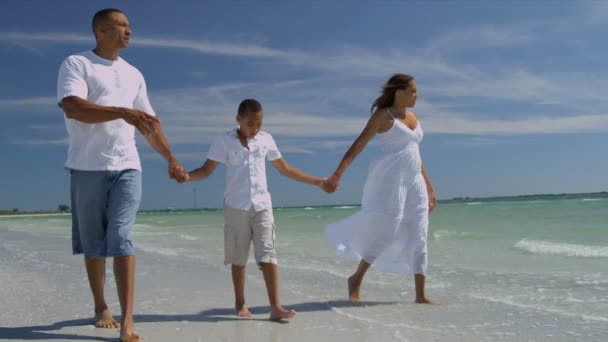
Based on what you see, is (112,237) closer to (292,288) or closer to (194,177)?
(194,177)

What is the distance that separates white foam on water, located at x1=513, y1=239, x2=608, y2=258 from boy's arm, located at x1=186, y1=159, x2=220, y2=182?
6238mm

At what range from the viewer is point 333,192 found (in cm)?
530

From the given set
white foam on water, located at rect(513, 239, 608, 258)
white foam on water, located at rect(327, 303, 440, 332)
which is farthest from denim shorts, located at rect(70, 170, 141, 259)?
white foam on water, located at rect(513, 239, 608, 258)

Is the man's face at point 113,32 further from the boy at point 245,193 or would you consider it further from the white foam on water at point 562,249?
the white foam on water at point 562,249

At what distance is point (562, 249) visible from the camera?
9820mm

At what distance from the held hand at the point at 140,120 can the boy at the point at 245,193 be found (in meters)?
0.85

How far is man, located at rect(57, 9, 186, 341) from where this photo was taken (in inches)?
143

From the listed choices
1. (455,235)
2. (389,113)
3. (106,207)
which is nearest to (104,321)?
(106,207)

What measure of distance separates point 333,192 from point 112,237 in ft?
7.10

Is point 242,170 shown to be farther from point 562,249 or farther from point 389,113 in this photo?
point 562,249

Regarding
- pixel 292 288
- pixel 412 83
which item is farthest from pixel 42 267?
pixel 412 83

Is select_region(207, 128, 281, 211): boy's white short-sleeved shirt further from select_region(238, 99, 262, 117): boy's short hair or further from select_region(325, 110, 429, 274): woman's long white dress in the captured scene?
select_region(325, 110, 429, 274): woman's long white dress

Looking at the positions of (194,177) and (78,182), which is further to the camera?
(194,177)

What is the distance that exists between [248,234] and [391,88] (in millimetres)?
1838
